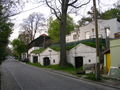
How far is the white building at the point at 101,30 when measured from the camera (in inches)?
1801

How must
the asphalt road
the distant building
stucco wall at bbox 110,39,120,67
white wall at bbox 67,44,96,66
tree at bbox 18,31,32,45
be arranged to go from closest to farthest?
the asphalt road, stucco wall at bbox 110,39,120,67, white wall at bbox 67,44,96,66, the distant building, tree at bbox 18,31,32,45

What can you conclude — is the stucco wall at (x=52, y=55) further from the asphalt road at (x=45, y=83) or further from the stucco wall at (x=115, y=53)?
the stucco wall at (x=115, y=53)

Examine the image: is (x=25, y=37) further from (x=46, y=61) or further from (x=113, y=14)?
(x=46, y=61)

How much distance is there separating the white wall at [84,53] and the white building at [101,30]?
5.60 m

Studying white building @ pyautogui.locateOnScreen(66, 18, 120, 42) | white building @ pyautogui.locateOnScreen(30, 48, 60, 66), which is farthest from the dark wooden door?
white building @ pyautogui.locateOnScreen(30, 48, 60, 66)

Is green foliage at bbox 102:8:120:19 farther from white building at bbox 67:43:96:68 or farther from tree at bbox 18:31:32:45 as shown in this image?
tree at bbox 18:31:32:45

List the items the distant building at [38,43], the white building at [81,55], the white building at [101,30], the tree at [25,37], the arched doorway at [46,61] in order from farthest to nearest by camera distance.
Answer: the tree at [25,37]
the distant building at [38,43]
the arched doorway at [46,61]
the white building at [101,30]
the white building at [81,55]

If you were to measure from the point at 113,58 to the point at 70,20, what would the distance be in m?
60.8

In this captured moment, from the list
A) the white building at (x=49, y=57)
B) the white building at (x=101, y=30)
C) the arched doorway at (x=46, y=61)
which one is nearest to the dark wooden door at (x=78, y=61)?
the white building at (x=101, y=30)

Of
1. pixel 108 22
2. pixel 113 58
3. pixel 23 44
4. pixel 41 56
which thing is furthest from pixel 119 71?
pixel 23 44

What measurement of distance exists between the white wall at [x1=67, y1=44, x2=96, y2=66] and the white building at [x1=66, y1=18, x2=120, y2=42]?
220 inches

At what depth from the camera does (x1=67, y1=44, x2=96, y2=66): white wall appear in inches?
1401

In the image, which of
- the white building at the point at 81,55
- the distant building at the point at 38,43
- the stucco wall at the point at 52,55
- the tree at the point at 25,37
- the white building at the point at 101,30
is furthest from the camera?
the tree at the point at 25,37

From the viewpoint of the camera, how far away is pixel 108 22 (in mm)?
47375
